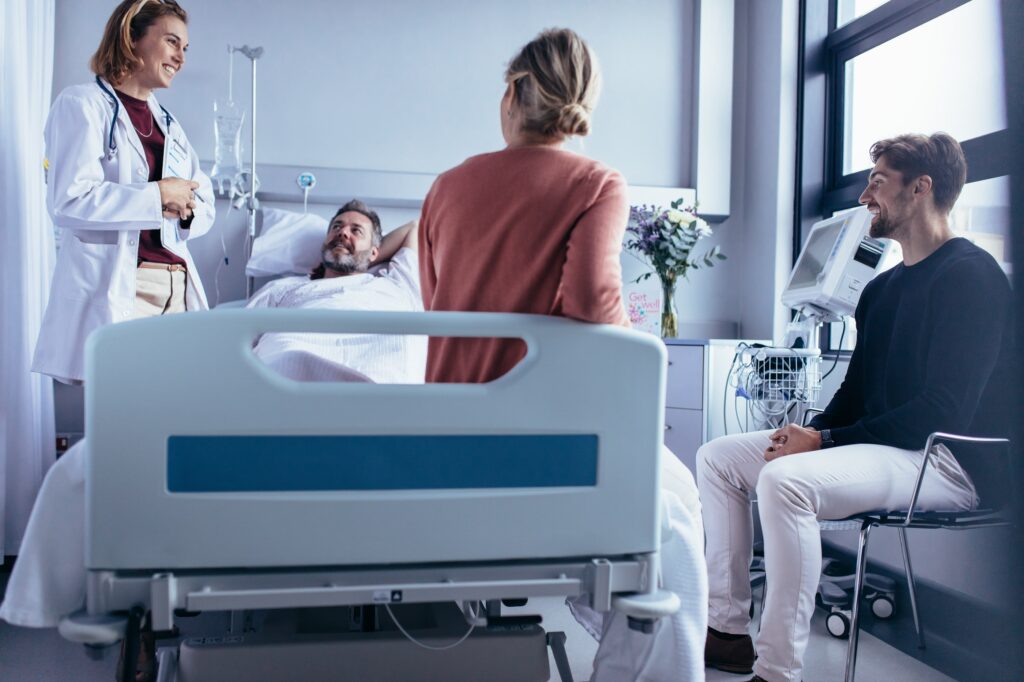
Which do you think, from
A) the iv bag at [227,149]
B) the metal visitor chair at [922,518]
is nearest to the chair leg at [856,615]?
the metal visitor chair at [922,518]

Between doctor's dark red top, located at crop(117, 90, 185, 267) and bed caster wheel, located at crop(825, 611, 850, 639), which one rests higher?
doctor's dark red top, located at crop(117, 90, 185, 267)

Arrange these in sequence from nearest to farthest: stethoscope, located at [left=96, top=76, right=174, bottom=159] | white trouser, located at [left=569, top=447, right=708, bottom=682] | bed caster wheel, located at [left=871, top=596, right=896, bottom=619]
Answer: white trouser, located at [left=569, top=447, right=708, bottom=682], stethoscope, located at [left=96, top=76, right=174, bottom=159], bed caster wheel, located at [left=871, top=596, right=896, bottom=619]

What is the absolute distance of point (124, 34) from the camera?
95.6 inches

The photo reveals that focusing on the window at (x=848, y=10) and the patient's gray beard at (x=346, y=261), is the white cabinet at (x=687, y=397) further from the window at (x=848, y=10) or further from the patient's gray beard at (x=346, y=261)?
the window at (x=848, y=10)

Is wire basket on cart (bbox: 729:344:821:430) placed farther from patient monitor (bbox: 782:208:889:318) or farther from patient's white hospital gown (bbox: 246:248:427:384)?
patient's white hospital gown (bbox: 246:248:427:384)

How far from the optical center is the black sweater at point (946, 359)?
1.96 m

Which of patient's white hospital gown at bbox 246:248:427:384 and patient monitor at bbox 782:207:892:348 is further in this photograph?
patient monitor at bbox 782:207:892:348

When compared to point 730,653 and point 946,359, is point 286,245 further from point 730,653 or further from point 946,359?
point 946,359

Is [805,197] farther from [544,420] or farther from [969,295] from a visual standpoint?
[544,420]

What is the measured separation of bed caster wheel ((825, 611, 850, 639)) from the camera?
8.34 ft

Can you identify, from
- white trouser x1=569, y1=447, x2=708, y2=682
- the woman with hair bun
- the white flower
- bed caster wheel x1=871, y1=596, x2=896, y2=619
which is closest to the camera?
the woman with hair bun

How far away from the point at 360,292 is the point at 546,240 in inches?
64.3

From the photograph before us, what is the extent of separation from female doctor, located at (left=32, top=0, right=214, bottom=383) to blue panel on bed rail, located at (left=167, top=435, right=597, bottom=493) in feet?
4.54

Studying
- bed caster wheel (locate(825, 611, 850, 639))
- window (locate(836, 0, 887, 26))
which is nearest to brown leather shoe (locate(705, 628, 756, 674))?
bed caster wheel (locate(825, 611, 850, 639))
